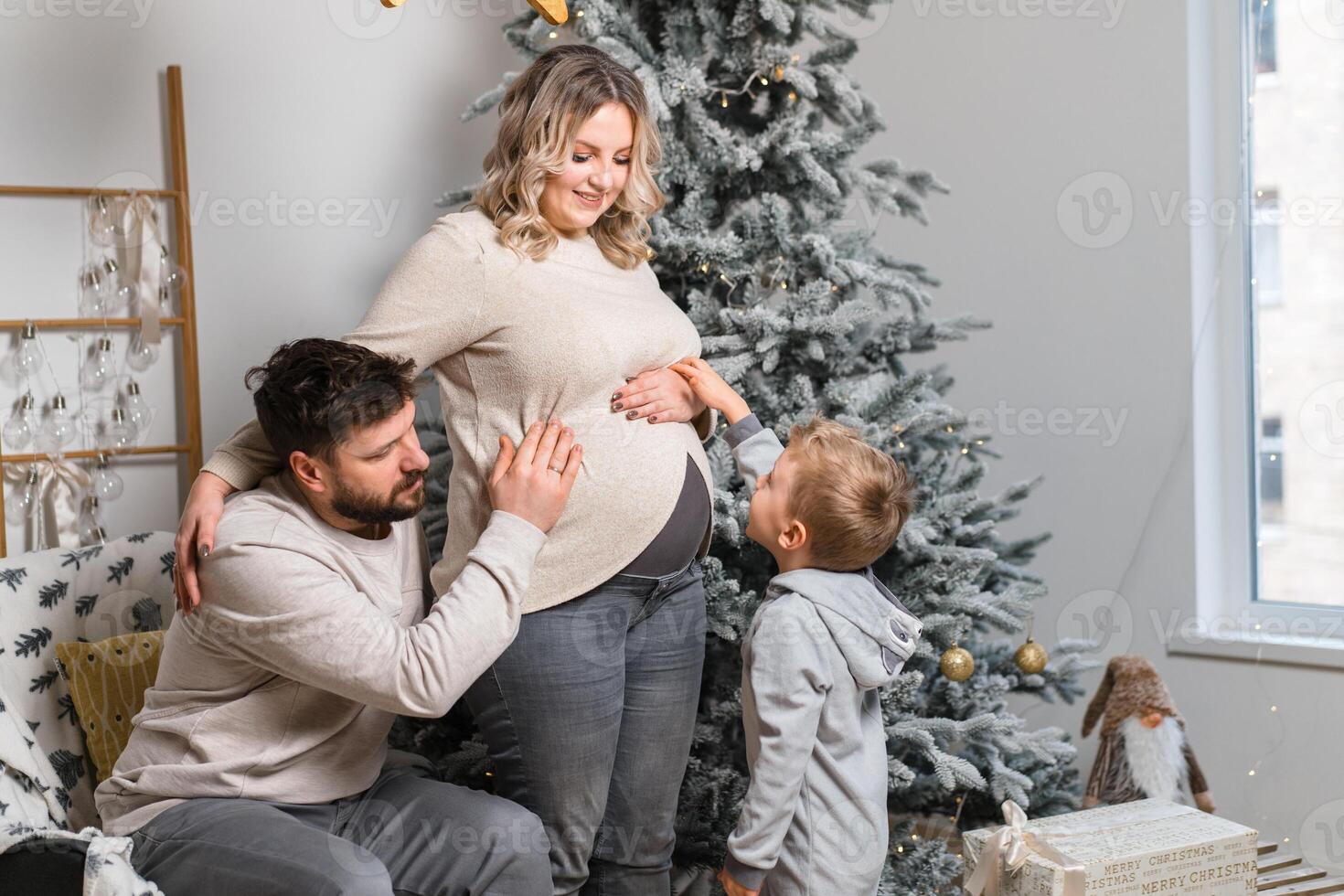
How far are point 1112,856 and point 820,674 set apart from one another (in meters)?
0.58

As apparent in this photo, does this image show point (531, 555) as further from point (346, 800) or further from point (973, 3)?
point (973, 3)

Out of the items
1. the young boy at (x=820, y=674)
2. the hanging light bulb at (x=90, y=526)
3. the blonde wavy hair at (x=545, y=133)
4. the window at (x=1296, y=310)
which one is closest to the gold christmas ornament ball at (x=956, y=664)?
the young boy at (x=820, y=674)

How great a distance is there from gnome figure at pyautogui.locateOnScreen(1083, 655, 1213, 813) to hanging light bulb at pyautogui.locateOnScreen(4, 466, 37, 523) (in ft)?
6.72

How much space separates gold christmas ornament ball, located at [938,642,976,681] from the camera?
1.92 m

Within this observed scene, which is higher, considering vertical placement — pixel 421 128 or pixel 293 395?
pixel 421 128

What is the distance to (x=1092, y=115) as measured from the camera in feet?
9.25

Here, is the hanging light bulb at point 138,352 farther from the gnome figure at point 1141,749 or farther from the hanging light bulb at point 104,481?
the gnome figure at point 1141,749

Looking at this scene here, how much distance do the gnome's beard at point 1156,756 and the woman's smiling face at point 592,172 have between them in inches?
58.3

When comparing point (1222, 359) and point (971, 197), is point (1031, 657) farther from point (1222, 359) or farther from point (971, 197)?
point (971, 197)

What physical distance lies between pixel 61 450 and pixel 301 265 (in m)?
0.60

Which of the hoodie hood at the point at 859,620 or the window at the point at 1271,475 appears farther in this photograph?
the window at the point at 1271,475

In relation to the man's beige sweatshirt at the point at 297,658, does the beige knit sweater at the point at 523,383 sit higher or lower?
higher

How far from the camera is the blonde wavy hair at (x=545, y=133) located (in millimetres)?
1536

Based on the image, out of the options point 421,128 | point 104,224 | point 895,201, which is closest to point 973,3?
point 895,201
